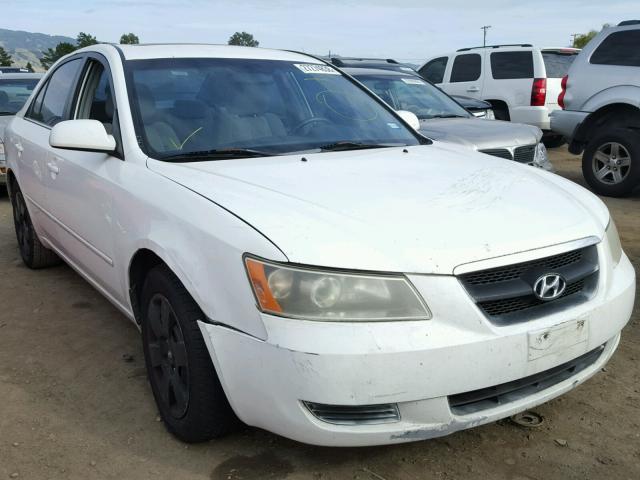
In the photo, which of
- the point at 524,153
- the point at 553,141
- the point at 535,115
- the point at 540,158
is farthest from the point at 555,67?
the point at 524,153

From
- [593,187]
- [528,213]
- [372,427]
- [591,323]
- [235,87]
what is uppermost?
[235,87]

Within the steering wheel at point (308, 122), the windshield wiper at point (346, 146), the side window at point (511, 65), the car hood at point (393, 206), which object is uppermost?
the steering wheel at point (308, 122)

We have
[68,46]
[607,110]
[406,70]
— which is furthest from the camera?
[68,46]

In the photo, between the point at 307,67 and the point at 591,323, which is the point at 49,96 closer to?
the point at 307,67

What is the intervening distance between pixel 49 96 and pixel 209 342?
9.65 feet

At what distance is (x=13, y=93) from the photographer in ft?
28.5

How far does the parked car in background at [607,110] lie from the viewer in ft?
24.1

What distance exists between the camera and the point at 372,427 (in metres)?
2.18

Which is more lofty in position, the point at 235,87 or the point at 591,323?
the point at 235,87

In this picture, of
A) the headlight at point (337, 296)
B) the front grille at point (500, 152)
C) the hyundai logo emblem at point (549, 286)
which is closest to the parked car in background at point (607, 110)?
the front grille at point (500, 152)

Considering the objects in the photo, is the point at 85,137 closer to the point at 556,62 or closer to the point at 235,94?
the point at 235,94

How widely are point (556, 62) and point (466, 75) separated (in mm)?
1496

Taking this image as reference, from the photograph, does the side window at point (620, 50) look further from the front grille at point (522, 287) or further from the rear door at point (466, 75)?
the front grille at point (522, 287)

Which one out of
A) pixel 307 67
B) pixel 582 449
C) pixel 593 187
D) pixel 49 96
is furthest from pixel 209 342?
pixel 593 187
